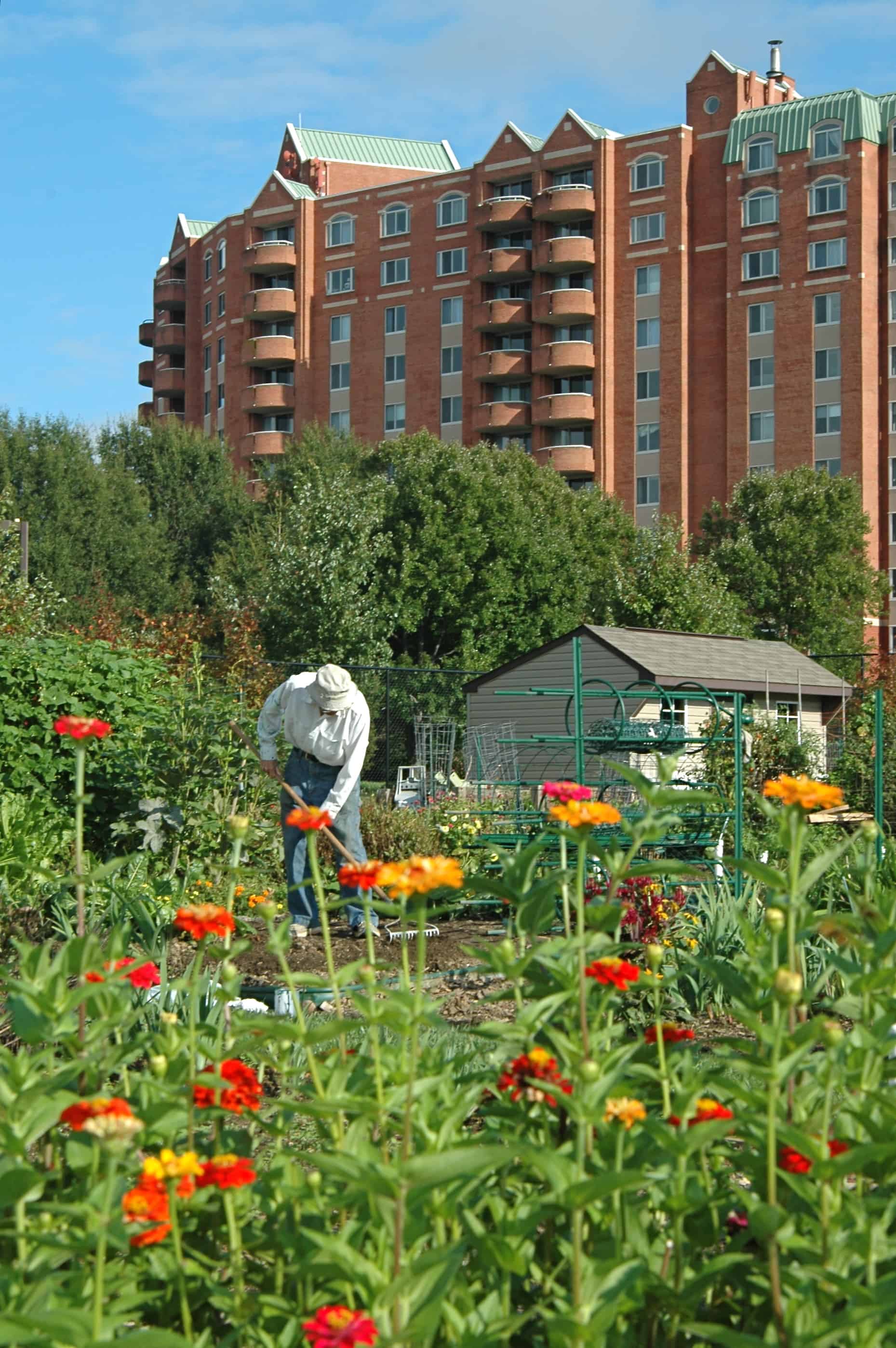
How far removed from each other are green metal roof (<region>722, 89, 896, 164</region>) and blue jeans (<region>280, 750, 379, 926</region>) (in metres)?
48.1

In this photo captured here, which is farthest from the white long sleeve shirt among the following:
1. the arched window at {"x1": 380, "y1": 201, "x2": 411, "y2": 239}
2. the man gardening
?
the arched window at {"x1": 380, "y1": 201, "x2": 411, "y2": 239}

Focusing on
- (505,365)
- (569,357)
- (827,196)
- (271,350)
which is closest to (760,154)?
(827,196)

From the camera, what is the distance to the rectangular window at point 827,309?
50.4 m

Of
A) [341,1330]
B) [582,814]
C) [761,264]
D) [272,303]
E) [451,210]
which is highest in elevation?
[451,210]

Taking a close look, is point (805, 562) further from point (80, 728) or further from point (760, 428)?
point (80, 728)

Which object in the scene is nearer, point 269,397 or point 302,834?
point 302,834

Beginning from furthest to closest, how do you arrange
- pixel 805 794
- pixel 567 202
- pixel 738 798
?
pixel 567 202, pixel 738 798, pixel 805 794

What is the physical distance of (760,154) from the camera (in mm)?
51344

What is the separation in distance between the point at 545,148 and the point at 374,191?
7.95 meters

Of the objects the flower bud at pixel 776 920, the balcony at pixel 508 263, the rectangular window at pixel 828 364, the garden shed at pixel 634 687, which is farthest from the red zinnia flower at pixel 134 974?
the balcony at pixel 508 263

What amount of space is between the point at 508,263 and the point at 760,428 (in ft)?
38.8

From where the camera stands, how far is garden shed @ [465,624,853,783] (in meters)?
21.3

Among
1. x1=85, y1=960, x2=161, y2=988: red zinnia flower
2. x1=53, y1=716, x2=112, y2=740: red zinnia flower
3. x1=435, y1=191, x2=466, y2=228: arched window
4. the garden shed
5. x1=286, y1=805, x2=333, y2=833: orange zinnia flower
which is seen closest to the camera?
x1=85, y1=960, x2=161, y2=988: red zinnia flower

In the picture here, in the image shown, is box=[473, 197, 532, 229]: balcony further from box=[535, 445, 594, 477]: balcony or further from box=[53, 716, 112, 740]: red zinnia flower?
box=[53, 716, 112, 740]: red zinnia flower
